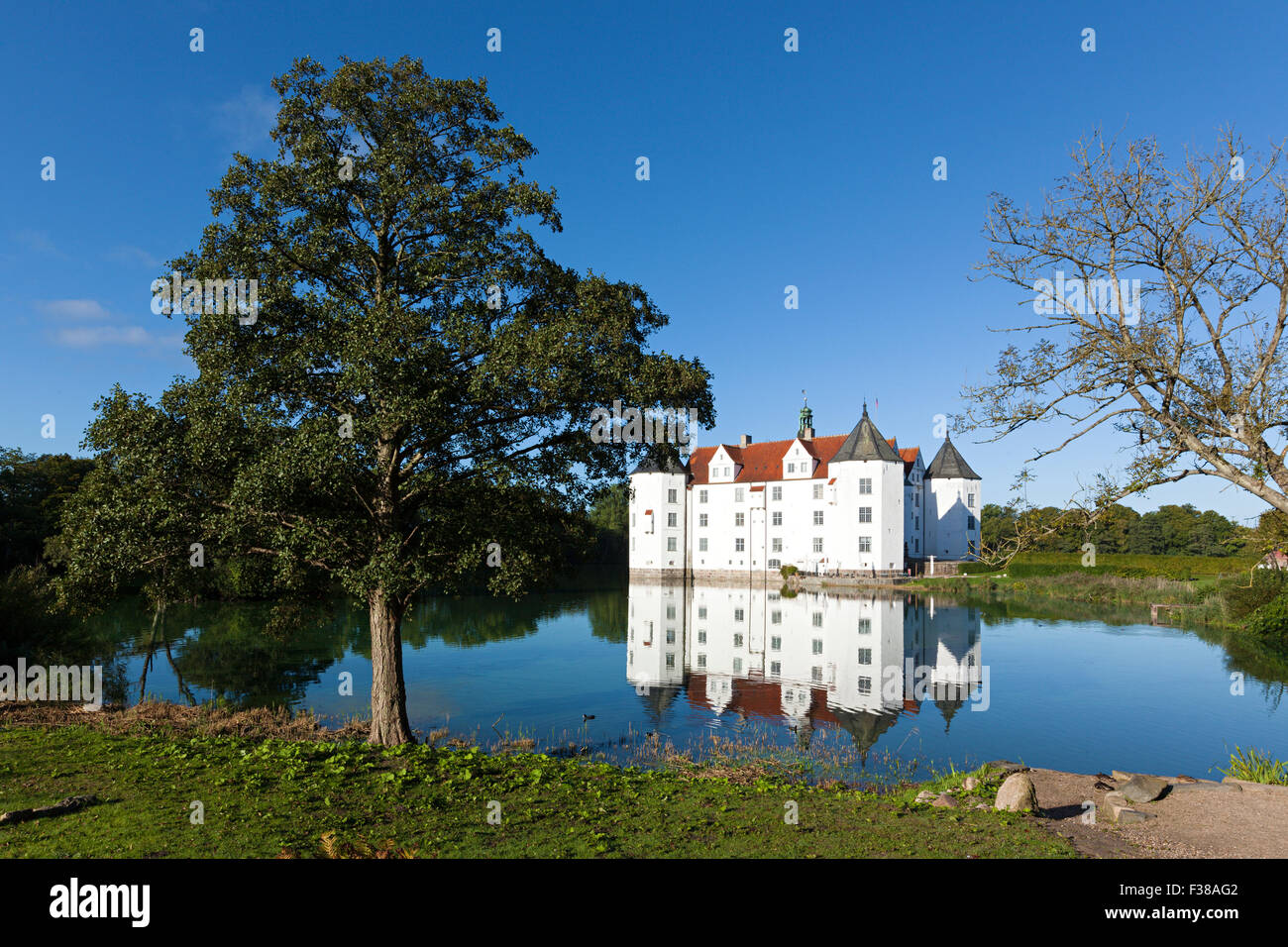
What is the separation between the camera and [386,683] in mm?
13219

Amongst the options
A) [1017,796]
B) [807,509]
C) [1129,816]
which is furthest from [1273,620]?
[807,509]

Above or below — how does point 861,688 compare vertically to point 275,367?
below

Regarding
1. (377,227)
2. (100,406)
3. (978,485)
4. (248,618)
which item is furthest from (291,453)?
(978,485)

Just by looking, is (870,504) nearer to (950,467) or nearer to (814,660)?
(950,467)

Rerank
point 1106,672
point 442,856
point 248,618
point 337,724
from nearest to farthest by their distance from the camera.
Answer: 1. point 442,856
2. point 337,724
3. point 1106,672
4. point 248,618

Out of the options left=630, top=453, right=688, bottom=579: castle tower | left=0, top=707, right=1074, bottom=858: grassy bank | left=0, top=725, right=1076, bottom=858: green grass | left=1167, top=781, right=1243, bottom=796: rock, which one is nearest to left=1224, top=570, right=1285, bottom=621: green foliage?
left=1167, top=781, right=1243, bottom=796: rock

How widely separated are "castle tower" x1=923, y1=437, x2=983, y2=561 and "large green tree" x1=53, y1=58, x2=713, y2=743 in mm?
56851

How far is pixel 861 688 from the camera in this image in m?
21.2

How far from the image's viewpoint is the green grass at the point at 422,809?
7.48 m

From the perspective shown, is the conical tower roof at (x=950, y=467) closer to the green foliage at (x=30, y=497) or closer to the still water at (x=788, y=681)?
the still water at (x=788, y=681)

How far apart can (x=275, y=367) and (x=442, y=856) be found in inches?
337

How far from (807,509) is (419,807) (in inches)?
2073

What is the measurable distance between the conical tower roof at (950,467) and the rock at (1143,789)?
2252 inches

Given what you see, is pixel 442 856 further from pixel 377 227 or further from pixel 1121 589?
pixel 1121 589
